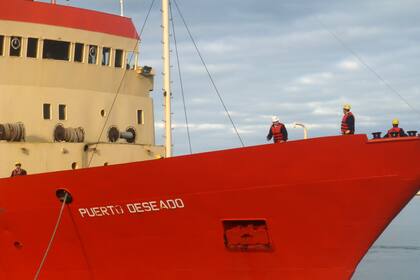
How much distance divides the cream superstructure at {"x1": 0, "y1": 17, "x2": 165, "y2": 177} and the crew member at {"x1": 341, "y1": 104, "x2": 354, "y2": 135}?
6389mm

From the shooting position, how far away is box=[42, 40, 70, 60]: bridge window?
61.4 feet

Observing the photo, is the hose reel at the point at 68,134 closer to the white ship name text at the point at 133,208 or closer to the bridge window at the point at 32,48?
the bridge window at the point at 32,48

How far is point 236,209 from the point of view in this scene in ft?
44.7

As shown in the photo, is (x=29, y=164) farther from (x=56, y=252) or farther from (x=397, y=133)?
(x=397, y=133)

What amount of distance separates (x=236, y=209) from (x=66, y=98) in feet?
23.4

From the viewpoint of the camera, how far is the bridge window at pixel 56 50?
1872 cm

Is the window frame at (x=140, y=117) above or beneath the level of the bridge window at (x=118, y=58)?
beneath

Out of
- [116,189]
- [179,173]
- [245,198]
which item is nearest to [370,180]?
[245,198]

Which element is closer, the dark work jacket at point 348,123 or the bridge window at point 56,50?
the dark work jacket at point 348,123

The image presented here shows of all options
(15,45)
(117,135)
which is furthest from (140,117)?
(15,45)

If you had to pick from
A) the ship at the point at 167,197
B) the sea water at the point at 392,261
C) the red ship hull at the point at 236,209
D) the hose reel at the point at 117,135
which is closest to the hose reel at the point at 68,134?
the ship at the point at 167,197

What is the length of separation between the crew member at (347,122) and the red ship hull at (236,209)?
991 mm

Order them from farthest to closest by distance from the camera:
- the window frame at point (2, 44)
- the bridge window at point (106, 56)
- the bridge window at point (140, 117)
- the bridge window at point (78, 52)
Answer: the bridge window at point (140, 117)
the bridge window at point (106, 56)
the bridge window at point (78, 52)
the window frame at point (2, 44)

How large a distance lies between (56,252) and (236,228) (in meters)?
4.50
